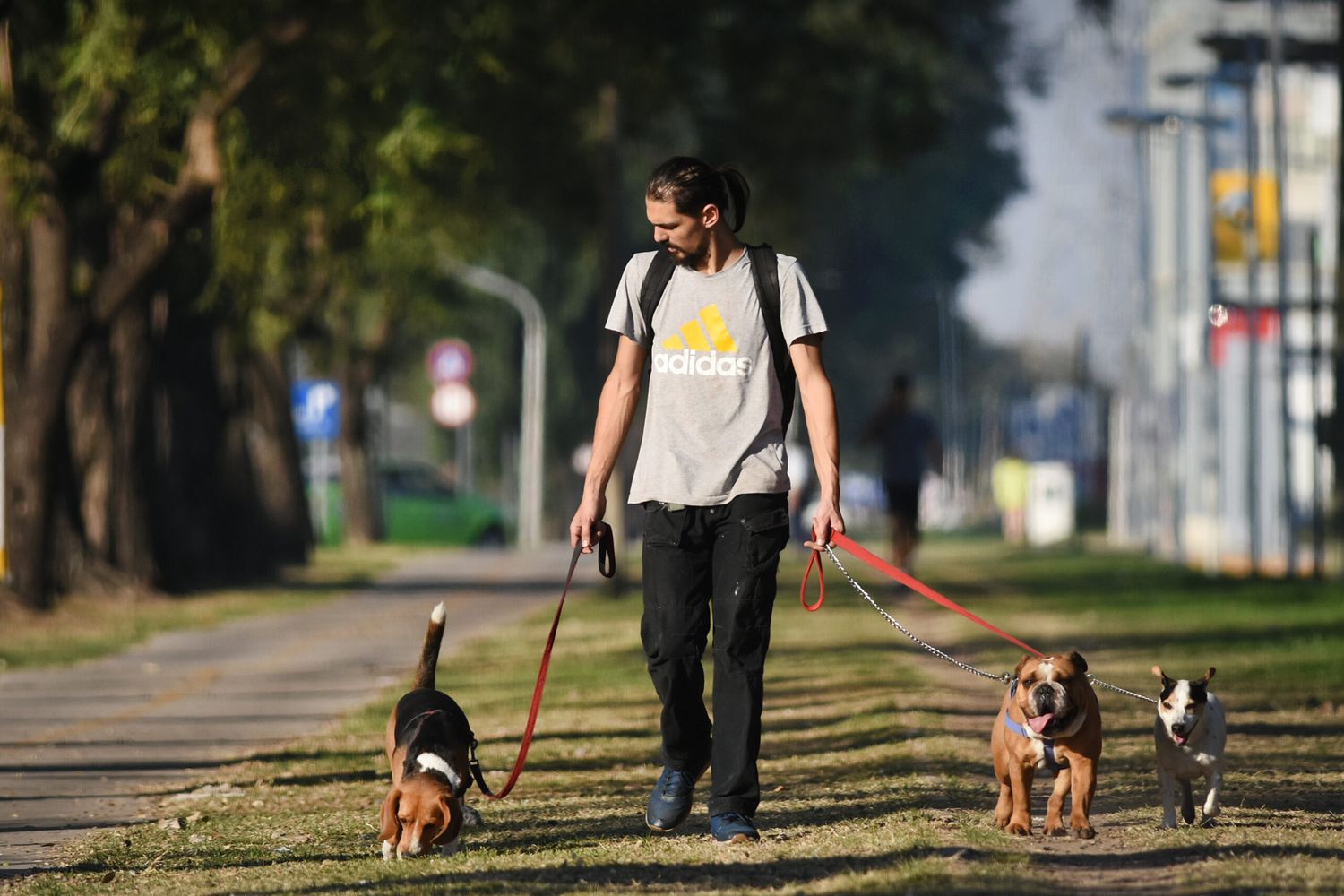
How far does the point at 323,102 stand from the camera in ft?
72.8

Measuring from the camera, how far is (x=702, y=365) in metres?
7.36

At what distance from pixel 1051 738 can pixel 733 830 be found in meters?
0.97

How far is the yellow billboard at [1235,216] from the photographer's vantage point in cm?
3322

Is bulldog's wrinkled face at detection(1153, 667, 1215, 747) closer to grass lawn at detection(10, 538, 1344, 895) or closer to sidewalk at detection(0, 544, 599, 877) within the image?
grass lawn at detection(10, 538, 1344, 895)

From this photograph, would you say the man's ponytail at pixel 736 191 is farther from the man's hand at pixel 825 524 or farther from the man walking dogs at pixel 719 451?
the man's hand at pixel 825 524

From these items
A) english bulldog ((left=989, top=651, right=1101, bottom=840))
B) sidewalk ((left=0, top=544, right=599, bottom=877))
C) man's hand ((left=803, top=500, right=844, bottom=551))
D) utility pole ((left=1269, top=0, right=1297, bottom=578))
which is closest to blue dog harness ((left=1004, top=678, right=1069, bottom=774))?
english bulldog ((left=989, top=651, right=1101, bottom=840))

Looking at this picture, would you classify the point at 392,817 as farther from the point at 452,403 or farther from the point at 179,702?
the point at 452,403

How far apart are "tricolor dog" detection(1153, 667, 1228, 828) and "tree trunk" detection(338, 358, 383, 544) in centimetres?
3515

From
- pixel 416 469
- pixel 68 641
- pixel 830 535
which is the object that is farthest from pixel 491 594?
pixel 416 469

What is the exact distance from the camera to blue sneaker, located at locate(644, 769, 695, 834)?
24.7 feet

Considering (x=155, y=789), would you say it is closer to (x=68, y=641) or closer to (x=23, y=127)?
(x=68, y=641)

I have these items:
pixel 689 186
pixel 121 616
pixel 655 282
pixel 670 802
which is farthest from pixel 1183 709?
pixel 121 616

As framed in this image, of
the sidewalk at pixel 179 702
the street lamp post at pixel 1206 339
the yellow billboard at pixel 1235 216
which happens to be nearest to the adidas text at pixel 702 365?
the sidewalk at pixel 179 702

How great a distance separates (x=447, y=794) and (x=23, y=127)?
13.4m
